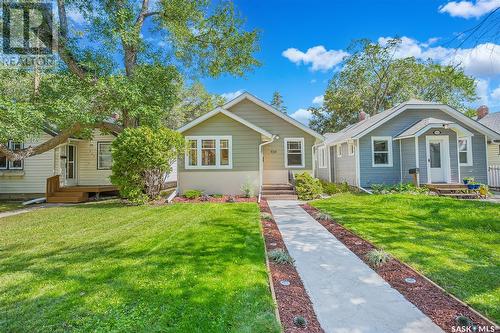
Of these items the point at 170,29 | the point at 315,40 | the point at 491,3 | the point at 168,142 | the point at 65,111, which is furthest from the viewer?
the point at 315,40

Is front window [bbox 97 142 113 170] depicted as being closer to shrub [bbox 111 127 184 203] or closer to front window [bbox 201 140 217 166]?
shrub [bbox 111 127 184 203]

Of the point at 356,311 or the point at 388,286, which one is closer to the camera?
the point at 356,311

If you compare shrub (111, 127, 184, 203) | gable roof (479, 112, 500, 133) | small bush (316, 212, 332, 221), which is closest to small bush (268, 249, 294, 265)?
small bush (316, 212, 332, 221)

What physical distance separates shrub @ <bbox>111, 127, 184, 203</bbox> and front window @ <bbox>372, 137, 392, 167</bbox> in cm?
1098

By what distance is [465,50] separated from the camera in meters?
3.92

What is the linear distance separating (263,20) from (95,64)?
1018cm

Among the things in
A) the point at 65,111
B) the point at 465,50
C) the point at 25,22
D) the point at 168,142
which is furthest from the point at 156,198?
the point at 465,50

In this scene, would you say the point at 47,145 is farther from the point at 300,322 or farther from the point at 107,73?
the point at 300,322

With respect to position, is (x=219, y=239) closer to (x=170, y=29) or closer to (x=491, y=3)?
(x=491, y=3)

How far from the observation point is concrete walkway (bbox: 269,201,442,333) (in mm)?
2885

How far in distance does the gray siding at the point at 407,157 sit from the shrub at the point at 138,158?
1219cm

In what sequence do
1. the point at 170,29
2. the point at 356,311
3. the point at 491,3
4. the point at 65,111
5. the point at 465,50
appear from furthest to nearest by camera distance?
the point at 170,29 → the point at 65,111 → the point at 465,50 → the point at 491,3 → the point at 356,311

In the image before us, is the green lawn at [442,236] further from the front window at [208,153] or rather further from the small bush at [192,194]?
the front window at [208,153]

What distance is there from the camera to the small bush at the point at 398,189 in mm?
13344
